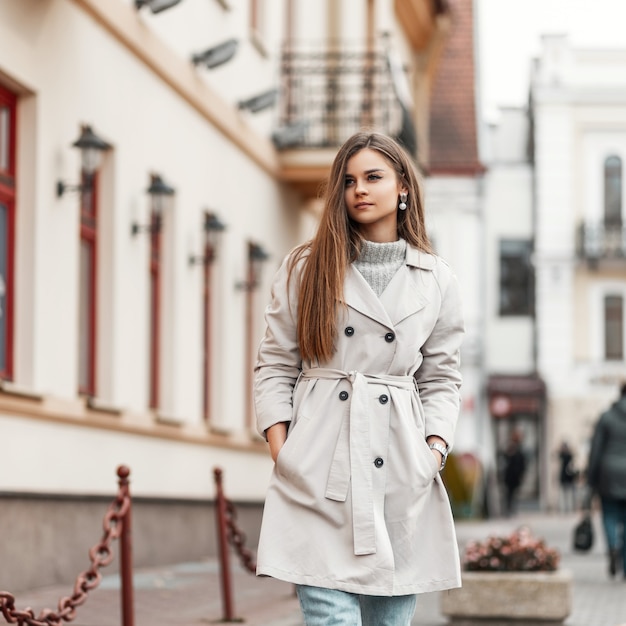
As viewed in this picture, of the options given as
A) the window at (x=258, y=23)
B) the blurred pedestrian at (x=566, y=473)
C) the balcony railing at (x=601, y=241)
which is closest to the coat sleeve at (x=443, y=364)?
the window at (x=258, y=23)

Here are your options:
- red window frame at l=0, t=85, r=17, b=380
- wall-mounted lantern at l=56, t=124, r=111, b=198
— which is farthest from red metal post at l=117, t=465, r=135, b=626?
wall-mounted lantern at l=56, t=124, r=111, b=198

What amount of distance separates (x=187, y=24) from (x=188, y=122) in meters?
0.92

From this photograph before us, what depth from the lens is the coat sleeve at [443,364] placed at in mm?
5148

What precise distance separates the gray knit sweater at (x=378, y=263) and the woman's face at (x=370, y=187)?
66mm

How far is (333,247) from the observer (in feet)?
16.5

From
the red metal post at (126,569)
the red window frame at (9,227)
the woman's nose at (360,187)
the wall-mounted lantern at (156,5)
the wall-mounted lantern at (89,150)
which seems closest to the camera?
the woman's nose at (360,187)

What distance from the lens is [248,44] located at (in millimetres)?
20266

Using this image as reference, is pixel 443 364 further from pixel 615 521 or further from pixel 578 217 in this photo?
pixel 578 217

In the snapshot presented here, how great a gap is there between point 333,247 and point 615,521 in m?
10.9

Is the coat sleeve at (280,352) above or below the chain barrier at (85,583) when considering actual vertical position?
above

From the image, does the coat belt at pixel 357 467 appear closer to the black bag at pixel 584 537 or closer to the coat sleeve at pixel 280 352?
the coat sleeve at pixel 280 352

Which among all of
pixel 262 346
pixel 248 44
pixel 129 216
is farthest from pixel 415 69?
pixel 262 346

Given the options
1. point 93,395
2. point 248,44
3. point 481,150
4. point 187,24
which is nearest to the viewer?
point 93,395

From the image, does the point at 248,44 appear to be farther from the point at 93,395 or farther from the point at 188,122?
the point at 93,395
